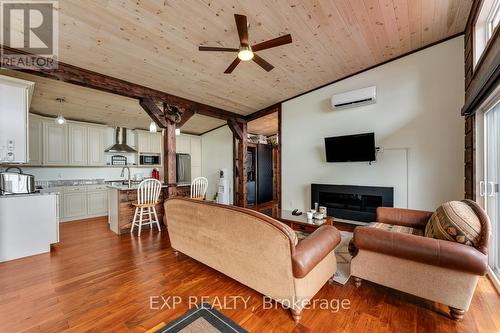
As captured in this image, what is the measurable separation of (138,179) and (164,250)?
3573mm

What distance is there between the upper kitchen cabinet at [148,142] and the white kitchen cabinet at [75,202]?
1.71m

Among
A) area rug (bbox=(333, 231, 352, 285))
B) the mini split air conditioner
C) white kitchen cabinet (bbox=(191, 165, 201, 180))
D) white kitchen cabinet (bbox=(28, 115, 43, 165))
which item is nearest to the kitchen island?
white kitchen cabinet (bbox=(28, 115, 43, 165))

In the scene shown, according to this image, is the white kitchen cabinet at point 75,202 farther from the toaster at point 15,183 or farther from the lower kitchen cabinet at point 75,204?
the toaster at point 15,183

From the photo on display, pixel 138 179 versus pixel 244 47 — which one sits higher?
pixel 244 47

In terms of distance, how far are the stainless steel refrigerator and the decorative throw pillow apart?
6090mm

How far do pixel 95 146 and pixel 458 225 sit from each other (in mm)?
6612

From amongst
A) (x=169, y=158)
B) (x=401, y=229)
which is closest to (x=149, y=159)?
(x=169, y=158)

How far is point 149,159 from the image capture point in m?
6.11

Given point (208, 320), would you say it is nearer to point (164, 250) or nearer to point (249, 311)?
point (249, 311)

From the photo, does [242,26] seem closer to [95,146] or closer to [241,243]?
[241,243]

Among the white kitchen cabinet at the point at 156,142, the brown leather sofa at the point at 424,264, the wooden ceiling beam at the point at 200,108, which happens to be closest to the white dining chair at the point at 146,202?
the wooden ceiling beam at the point at 200,108

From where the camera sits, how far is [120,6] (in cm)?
211

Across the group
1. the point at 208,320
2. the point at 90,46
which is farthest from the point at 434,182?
the point at 90,46

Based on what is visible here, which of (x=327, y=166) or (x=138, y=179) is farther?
(x=138, y=179)
